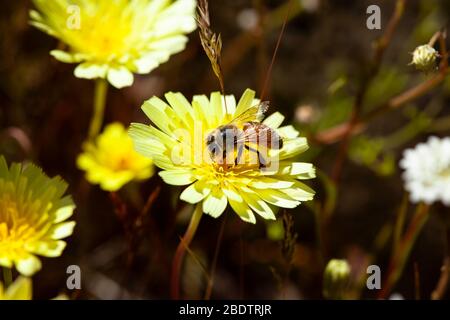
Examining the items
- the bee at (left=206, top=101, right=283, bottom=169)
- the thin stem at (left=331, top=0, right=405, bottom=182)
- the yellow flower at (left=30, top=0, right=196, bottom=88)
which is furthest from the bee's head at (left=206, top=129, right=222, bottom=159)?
the thin stem at (left=331, top=0, right=405, bottom=182)

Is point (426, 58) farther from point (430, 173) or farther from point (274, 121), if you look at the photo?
point (430, 173)

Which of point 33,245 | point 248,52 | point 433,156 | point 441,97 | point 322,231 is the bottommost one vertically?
point 33,245

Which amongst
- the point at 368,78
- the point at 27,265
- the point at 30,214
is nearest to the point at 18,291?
the point at 27,265

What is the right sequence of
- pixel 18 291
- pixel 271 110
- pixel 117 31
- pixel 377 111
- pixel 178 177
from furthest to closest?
1. pixel 271 110
2. pixel 377 111
3. pixel 117 31
4. pixel 178 177
5. pixel 18 291

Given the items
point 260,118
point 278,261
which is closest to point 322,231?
point 278,261

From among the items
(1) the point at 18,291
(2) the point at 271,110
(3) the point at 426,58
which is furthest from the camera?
(2) the point at 271,110

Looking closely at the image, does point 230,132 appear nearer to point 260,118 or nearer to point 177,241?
point 260,118

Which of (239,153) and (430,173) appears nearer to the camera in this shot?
(239,153)
